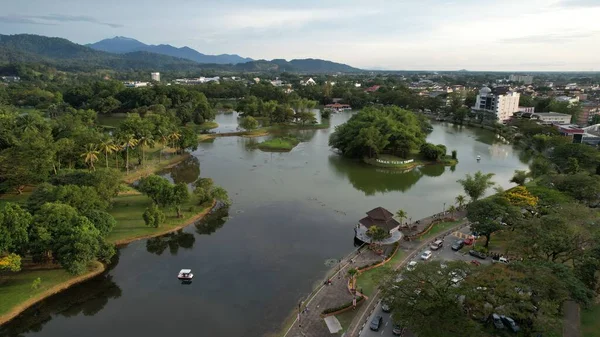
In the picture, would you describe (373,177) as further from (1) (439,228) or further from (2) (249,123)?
(2) (249,123)

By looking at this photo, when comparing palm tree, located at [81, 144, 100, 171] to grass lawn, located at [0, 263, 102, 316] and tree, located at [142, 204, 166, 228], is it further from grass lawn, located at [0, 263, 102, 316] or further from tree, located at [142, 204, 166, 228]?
grass lawn, located at [0, 263, 102, 316]

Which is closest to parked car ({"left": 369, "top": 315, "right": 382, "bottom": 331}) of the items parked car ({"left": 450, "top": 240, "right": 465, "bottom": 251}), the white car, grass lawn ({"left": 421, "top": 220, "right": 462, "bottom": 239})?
the white car

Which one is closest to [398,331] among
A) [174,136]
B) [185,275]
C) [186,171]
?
[185,275]

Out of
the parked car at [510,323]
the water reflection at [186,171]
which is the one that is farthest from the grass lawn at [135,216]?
the parked car at [510,323]

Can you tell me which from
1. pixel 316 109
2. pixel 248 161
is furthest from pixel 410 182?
pixel 316 109

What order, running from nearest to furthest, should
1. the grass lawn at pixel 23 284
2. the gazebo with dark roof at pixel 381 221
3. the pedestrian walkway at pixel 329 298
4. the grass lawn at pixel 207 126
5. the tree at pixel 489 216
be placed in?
the pedestrian walkway at pixel 329 298 → the grass lawn at pixel 23 284 → the tree at pixel 489 216 → the gazebo with dark roof at pixel 381 221 → the grass lawn at pixel 207 126

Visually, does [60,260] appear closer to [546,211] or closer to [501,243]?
[501,243]

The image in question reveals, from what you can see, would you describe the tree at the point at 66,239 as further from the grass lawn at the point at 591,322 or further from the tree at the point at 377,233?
the grass lawn at the point at 591,322
